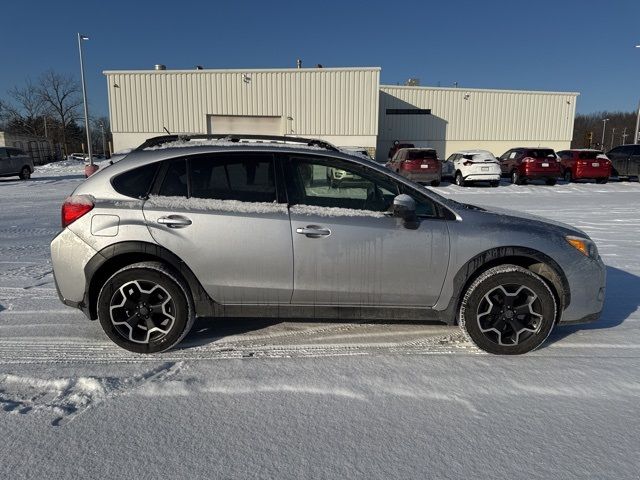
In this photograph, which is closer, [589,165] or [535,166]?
[535,166]

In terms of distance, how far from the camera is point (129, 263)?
3.29 meters

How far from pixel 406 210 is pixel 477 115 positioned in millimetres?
33957

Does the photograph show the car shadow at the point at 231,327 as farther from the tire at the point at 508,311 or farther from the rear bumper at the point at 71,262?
the rear bumper at the point at 71,262

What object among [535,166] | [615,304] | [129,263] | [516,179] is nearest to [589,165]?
[535,166]

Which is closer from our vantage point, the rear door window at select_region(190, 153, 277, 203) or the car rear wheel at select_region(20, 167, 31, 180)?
the rear door window at select_region(190, 153, 277, 203)

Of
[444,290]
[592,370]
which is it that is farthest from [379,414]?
[592,370]

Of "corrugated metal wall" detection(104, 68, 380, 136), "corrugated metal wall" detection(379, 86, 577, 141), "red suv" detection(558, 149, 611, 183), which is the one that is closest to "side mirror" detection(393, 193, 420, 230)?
"red suv" detection(558, 149, 611, 183)

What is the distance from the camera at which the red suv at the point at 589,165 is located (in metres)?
18.9

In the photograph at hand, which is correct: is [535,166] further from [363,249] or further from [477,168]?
[363,249]

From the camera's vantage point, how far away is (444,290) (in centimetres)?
325

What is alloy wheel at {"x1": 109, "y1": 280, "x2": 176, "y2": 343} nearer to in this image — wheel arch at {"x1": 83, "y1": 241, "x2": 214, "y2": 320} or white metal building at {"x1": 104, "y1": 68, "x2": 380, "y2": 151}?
wheel arch at {"x1": 83, "y1": 241, "x2": 214, "y2": 320}

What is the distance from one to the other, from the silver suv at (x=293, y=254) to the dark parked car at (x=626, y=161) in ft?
68.8

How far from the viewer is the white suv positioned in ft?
58.4

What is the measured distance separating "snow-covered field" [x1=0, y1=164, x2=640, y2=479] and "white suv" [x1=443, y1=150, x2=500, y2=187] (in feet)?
48.6
